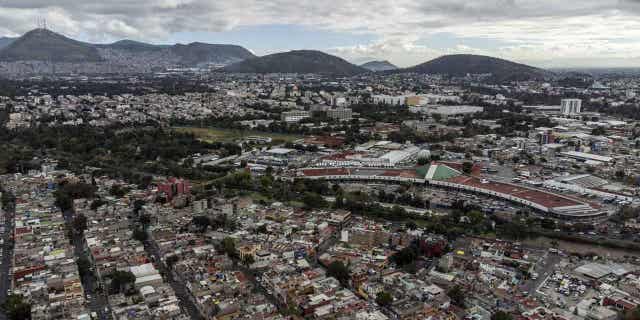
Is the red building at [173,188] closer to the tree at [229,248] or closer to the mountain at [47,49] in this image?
the tree at [229,248]

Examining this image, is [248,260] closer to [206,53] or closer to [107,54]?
[107,54]

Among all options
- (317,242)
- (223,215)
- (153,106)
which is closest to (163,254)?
(223,215)

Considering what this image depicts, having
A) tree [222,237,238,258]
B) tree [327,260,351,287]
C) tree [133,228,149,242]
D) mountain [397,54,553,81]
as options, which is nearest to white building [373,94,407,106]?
mountain [397,54,553,81]

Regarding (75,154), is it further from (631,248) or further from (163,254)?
(631,248)

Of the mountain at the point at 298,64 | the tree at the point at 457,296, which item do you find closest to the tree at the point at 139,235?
the tree at the point at 457,296

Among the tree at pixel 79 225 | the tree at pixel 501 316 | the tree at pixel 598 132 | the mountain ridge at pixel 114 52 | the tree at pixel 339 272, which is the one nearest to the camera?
the tree at pixel 501 316

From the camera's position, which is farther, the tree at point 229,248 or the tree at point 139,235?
the tree at point 139,235

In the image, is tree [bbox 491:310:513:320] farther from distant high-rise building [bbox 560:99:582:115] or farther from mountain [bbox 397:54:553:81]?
mountain [bbox 397:54:553:81]

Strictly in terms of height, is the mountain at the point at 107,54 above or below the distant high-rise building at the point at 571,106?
above
